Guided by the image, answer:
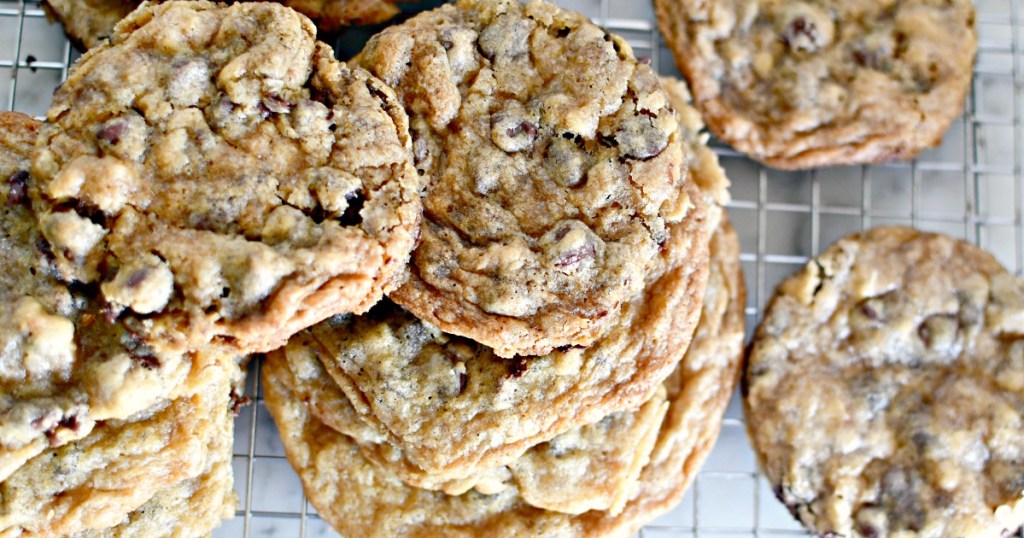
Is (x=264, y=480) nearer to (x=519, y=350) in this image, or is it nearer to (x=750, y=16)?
(x=519, y=350)

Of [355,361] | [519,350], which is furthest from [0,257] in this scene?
[519,350]

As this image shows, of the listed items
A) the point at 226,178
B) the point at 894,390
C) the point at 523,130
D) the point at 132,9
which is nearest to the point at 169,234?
the point at 226,178

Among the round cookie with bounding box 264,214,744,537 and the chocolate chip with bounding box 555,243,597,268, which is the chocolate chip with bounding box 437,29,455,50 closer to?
the chocolate chip with bounding box 555,243,597,268

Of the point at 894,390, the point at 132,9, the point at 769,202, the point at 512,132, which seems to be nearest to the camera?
the point at 512,132

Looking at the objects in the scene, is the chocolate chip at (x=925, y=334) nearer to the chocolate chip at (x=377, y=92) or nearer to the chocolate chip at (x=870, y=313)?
the chocolate chip at (x=870, y=313)

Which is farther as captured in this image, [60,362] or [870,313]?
[870,313]

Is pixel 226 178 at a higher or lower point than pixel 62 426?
higher

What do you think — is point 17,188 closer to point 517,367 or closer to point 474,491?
point 517,367
